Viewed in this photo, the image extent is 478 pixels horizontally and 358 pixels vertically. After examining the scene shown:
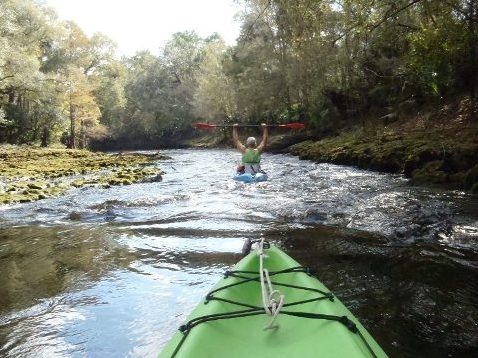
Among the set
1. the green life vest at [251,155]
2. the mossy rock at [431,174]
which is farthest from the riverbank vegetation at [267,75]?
the green life vest at [251,155]

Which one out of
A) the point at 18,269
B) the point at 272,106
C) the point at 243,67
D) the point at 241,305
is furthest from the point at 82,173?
the point at 243,67

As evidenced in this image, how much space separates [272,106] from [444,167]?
72.5 feet

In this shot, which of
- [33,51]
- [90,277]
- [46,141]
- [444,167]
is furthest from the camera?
[46,141]

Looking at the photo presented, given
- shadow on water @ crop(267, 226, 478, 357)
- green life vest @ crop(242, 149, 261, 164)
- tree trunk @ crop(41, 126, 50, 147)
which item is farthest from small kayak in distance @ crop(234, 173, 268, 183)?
tree trunk @ crop(41, 126, 50, 147)

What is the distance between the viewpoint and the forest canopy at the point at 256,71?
9.71 m

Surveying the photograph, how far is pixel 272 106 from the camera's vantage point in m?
31.0

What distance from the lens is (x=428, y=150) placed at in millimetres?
10547

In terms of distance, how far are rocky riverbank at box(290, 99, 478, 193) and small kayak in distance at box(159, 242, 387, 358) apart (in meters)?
6.66

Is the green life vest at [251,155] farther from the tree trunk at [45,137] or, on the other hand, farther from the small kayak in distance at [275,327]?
the tree trunk at [45,137]

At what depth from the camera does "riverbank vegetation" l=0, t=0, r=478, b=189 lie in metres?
9.84

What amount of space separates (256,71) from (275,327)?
2951 cm

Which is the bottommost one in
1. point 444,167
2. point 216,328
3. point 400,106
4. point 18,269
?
point 18,269

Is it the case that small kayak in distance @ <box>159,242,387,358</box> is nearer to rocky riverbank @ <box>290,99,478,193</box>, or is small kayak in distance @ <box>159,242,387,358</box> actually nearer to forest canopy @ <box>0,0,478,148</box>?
forest canopy @ <box>0,0,478,148</box>

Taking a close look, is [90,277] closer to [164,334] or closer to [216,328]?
[164,334]
